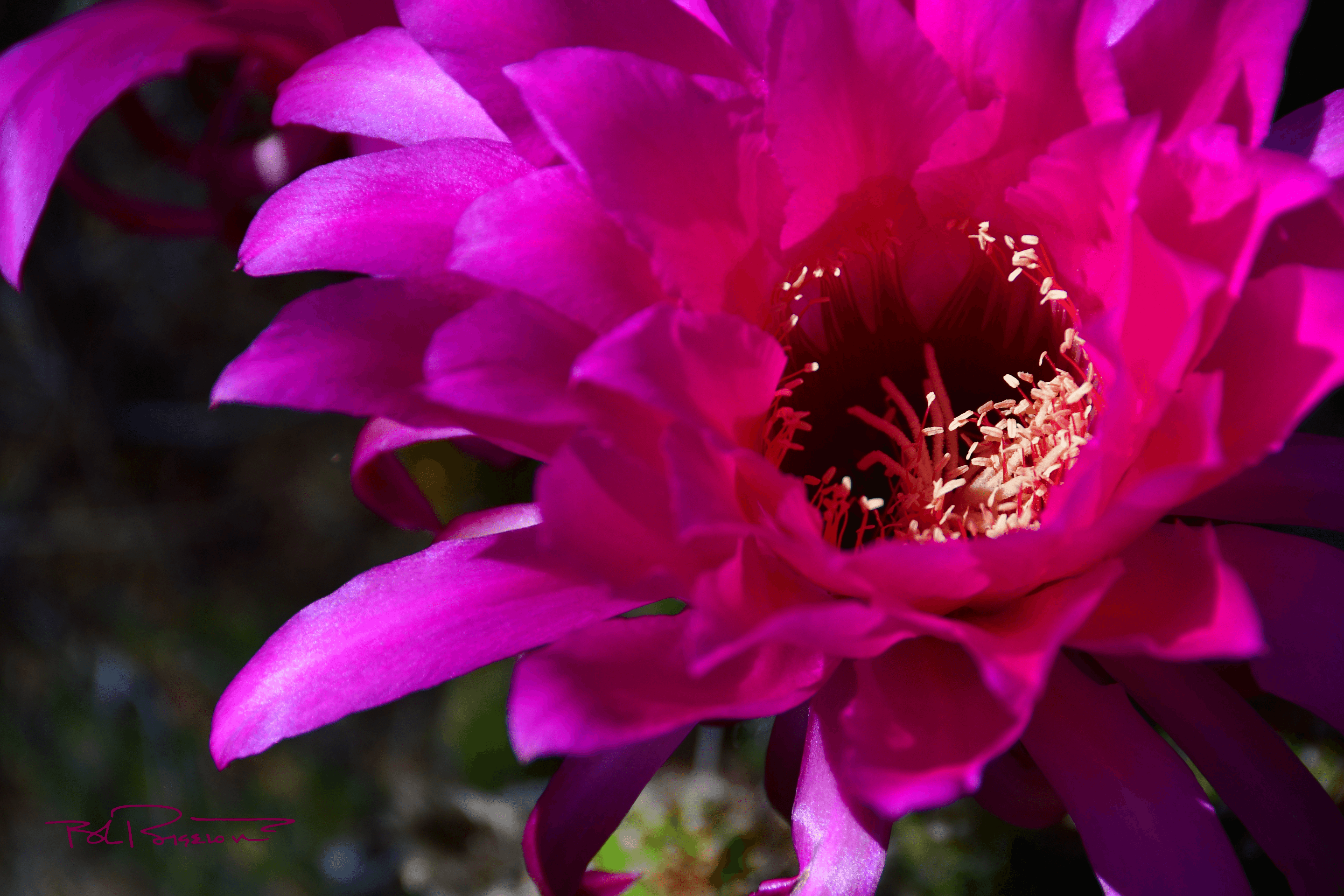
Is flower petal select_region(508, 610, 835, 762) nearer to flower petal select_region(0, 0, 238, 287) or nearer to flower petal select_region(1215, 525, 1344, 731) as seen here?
flower petal select_region(1215, 525, 1344, 731)

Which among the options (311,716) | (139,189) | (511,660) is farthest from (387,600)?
(139,189)

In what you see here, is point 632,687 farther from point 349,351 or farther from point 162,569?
point 162,569

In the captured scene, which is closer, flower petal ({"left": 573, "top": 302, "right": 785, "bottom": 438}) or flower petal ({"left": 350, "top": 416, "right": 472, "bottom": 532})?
flower petal ({"left": 573, "top": 302, "right": 785, "bottom": 438})

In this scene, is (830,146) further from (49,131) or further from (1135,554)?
(49,131)

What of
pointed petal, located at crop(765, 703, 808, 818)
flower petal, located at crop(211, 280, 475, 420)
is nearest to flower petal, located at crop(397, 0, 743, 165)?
flower petal, located at crop(211, 280, 475, 420)

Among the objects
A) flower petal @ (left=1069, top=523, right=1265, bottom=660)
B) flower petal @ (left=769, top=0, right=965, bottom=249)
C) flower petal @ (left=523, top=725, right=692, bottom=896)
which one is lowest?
flower petal @ (left=523, top=725, right=692, bottom=896)
